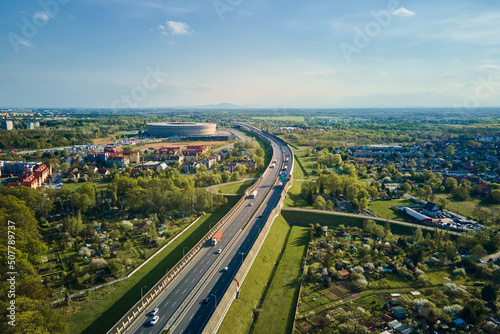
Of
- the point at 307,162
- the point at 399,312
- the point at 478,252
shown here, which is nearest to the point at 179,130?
the point at 307,162

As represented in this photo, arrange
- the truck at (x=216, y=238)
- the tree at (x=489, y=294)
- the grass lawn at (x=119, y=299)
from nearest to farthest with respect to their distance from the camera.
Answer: the grass lawn at (x=119, y=299) < the tree at (x=489, y=294) < the truck at (x=216, y=238)

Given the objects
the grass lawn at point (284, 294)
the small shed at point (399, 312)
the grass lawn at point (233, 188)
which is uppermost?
the grass lawn at point (233, 188)

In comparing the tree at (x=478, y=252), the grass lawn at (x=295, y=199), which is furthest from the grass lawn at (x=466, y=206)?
the grass lawn at (x=295, y=199)

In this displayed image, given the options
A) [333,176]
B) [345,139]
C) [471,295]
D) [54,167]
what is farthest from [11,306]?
[345,139]

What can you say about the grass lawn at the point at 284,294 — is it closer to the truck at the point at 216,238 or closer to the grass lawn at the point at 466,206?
the truck at the point at 216,238

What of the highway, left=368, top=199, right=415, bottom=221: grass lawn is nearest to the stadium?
left=368, top=199, right=415, bottom=221: grass lawn

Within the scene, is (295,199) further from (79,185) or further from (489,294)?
(79,185)
